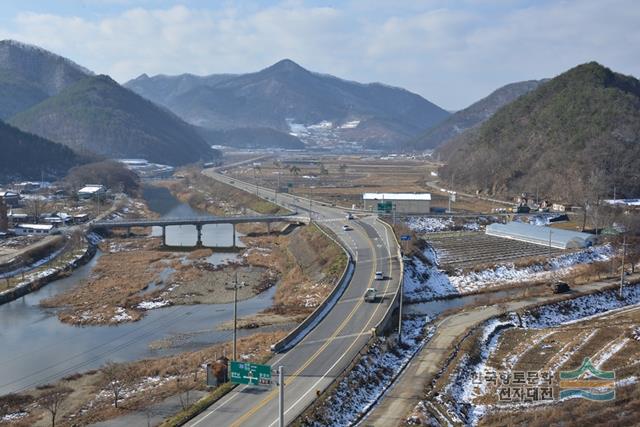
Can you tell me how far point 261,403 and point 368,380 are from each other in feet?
17.9

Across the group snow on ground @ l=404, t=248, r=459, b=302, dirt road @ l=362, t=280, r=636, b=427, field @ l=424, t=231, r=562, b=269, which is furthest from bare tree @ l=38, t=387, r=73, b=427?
field @ l=424, t=231, r=562, b=269

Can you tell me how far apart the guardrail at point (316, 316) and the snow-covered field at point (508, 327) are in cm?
792

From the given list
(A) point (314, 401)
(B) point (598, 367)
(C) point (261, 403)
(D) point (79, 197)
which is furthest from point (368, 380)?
(D) point (79, 197)

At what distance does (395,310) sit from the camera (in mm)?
37188

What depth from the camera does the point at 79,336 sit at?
35.8 m

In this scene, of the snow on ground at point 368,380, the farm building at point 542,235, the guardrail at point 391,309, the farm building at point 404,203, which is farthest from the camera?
the farm building at point 404,203

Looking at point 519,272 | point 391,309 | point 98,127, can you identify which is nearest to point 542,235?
point 519,272

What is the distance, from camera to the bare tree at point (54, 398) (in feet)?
79.6

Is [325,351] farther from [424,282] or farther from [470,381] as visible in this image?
[424,282]

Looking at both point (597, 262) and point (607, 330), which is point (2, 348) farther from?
point (597, 262)

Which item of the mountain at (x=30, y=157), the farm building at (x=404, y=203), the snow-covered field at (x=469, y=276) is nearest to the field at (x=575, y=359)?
the snow-covered field at (x=469, y=276)

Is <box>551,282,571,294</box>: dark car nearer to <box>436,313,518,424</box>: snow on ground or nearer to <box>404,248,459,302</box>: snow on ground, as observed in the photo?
<box>404,248,459,302</box>: snow on ground

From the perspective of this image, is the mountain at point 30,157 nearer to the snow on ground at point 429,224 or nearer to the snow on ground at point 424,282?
the snow on ground at point 429,224

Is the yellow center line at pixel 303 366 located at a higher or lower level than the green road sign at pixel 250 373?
lower
